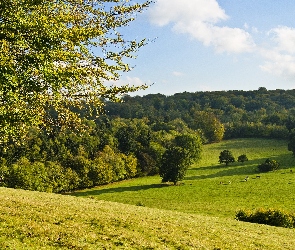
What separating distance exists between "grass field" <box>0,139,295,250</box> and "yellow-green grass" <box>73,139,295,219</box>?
174 millimetres

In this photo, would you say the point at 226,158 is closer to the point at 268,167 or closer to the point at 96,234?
the point at 268,167

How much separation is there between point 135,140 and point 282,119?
91163 millimetres

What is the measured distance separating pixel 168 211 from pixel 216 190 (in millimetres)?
51494

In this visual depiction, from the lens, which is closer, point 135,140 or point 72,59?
point 72,59

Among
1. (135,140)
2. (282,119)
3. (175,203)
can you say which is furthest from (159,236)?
(282,119)

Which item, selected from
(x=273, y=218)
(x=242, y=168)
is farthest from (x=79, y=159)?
(x=273, y=218)

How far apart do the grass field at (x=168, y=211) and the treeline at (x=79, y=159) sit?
25.3ft

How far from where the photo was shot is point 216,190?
8425cm

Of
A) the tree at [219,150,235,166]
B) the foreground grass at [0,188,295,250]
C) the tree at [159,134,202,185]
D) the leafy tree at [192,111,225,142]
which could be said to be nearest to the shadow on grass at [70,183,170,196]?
the tree at [159,134,202,185]

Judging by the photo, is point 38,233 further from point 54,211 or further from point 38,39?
point 38,39

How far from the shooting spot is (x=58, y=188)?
95562 millimetres

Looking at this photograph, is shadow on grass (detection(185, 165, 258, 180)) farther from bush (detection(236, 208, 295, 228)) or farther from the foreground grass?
the foreground grass

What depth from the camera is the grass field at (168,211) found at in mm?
17212

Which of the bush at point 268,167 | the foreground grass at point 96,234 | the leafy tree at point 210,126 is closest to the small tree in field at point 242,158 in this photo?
the bush at point 268,167
